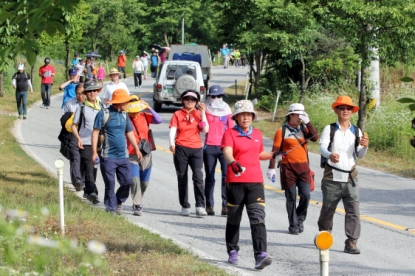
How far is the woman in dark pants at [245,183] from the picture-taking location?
27.3ft

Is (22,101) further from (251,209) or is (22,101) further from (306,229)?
(251,209)

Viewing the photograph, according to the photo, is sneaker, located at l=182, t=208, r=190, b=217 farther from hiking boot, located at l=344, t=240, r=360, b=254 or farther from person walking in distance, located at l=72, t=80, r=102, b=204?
hiking boot, located at l=344, t=240, r=360, b=254

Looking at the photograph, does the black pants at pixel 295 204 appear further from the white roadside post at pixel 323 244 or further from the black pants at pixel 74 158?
the white roadside post at pixel 323 244

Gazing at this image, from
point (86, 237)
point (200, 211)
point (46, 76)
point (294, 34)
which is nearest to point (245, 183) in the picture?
point (86, 237)

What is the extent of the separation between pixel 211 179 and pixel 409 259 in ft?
11.0

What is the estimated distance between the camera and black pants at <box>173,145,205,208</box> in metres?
11.2

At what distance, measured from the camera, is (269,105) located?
2889 cm

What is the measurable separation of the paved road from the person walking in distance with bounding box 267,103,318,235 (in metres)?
0.27

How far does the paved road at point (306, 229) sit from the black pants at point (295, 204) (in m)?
0.17

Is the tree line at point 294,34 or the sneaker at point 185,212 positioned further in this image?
the sneaker at point 185,212

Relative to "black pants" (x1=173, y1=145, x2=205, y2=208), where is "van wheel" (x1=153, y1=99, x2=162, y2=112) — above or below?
below

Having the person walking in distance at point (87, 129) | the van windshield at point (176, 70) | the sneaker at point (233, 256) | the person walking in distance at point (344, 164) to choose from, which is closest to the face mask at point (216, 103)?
the person walking in distance at point (87, 129)

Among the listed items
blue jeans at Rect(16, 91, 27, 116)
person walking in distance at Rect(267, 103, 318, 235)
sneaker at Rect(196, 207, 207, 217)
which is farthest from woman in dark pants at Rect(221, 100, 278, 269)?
blue jeans at Rect(16, 91, 27, 116)

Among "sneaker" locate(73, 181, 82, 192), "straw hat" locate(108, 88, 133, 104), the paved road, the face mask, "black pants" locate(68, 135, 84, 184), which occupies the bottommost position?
the paved road
